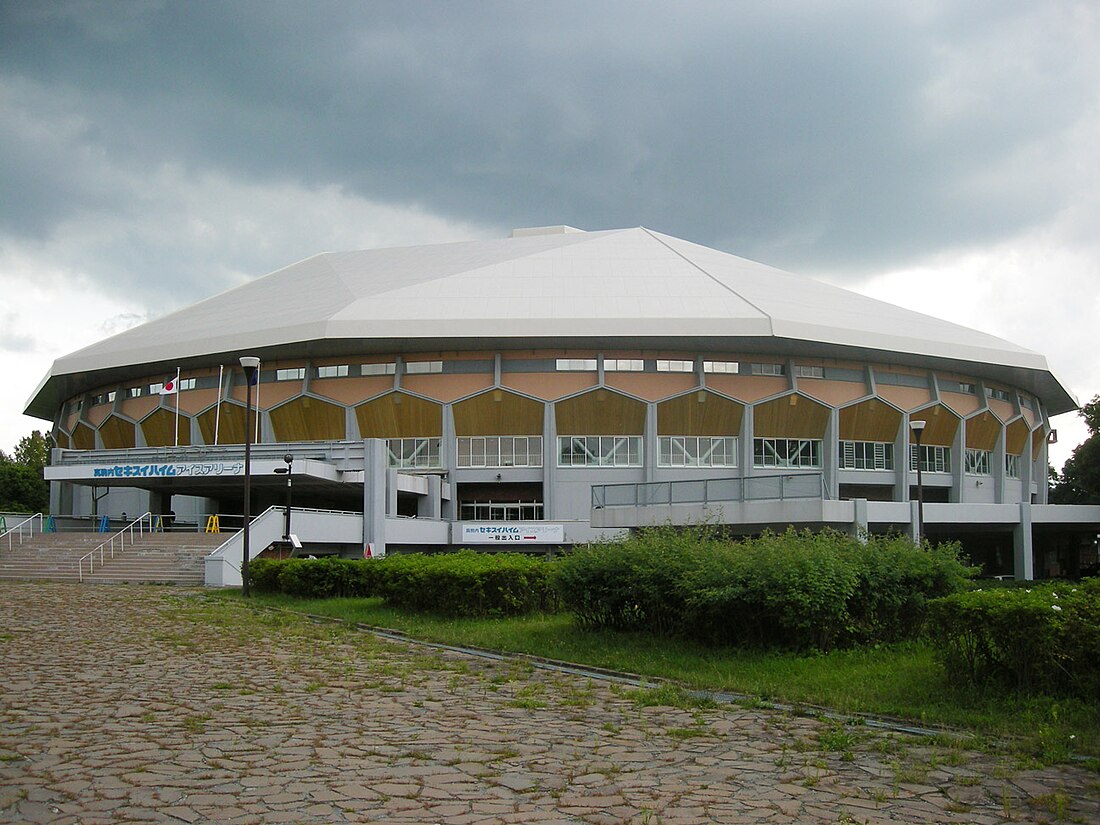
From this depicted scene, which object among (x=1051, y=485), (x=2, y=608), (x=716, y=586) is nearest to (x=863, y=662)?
(x=716, y=586)

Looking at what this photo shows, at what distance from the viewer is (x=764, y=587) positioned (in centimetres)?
1250

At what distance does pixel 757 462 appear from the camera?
46.9 metres

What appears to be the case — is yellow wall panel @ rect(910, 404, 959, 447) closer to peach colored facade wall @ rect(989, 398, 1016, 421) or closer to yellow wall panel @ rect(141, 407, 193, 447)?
peach colored facade wall @ rect(989, 398, 1016, 421)

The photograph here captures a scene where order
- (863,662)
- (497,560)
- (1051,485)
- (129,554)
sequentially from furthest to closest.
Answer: (1051,485) → (129,554) → (497,560) → (863,662)

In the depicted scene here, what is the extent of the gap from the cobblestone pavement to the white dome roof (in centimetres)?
3138

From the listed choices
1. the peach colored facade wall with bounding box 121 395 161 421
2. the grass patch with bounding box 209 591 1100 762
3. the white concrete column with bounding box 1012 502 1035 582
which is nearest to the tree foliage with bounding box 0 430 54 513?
the peach colored facade wall with bounding box 121 395 161 421

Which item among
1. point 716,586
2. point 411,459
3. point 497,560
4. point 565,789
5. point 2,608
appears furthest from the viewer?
point 411,459

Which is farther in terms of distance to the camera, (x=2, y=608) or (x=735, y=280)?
(x=735, y=280)

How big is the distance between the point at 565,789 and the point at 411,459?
1595 inches

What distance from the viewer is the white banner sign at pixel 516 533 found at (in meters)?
40.6

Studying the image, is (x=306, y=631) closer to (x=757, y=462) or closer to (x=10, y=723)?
(x=10, y=723)

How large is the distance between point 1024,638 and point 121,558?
1194 inches

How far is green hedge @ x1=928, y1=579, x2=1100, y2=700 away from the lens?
9.09 metres

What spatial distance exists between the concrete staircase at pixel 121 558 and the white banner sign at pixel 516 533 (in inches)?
408
